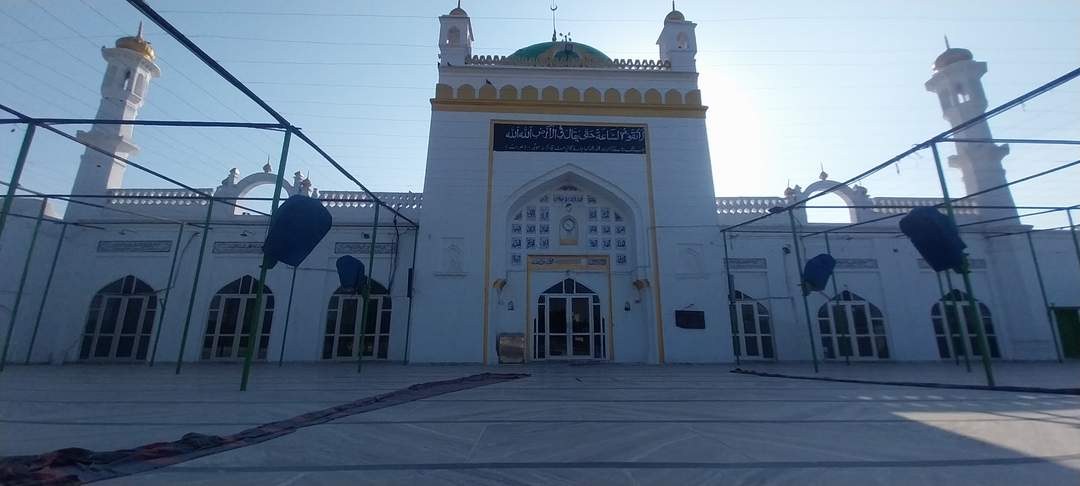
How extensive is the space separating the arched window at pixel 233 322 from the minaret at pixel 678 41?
9.36 meters

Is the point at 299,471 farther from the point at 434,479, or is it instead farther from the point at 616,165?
the point at 616,165

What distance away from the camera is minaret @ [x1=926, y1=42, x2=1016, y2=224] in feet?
31.7

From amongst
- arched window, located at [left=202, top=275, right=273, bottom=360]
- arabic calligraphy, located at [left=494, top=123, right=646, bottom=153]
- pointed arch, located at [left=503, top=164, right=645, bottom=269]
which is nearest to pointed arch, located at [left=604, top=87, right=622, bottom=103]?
arabic calligraphy, located at [left=494, top=123, right=646, bottom=153]

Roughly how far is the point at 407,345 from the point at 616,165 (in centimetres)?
498

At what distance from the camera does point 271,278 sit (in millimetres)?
8102

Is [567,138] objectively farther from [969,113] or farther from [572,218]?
[969,113]

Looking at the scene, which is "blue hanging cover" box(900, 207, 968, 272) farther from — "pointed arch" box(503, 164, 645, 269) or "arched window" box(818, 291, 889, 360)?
"arched window" box(818, 291, 889, 360)

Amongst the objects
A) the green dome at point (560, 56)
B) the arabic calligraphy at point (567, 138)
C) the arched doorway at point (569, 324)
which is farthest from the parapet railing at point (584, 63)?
the arched doorway at point (569, 324)

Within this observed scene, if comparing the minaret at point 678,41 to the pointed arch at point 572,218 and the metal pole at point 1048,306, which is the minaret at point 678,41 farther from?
the metal pole at point 1048,306

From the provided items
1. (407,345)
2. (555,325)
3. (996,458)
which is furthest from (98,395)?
(555,325)

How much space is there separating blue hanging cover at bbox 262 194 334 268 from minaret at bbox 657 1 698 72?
811 centimetres

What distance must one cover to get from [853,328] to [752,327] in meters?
2.00

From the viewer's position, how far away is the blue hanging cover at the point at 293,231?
11.7 ft

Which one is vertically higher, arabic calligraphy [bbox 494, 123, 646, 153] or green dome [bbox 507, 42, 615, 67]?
green dome [bbox 507, 42, 615, 67]
